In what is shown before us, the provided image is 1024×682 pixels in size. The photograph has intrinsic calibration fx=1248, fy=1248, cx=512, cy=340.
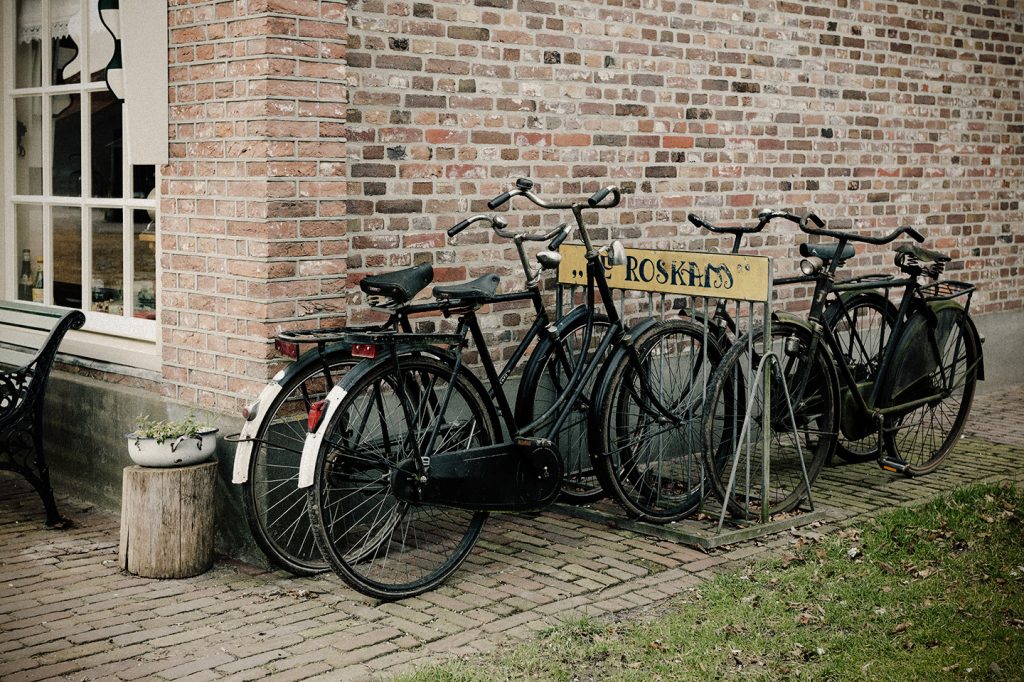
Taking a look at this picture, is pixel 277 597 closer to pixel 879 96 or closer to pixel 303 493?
pixel 303 493

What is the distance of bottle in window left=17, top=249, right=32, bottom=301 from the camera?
698cm

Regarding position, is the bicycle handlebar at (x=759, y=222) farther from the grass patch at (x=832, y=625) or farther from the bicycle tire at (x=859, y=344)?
the grass patch at (x=832, y=625)

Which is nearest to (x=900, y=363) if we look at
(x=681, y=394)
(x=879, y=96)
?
(x=681, y=394)

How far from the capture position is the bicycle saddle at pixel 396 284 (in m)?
4.94

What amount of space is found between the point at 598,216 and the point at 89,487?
9.82 feet

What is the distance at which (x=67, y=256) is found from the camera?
6.68 m

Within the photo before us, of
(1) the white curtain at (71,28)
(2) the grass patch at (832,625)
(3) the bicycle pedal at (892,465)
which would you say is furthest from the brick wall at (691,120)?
(2) the grass patch at (832,625)

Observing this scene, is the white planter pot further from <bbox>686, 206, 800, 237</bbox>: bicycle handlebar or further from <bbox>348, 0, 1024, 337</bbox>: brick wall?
<bbox>686, 206, 800, 237</bbox>: bicycle handlebar

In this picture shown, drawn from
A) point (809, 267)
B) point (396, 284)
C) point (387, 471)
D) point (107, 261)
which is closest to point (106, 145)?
point (107, 261)

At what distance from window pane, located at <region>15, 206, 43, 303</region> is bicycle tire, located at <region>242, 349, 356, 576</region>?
2459mm

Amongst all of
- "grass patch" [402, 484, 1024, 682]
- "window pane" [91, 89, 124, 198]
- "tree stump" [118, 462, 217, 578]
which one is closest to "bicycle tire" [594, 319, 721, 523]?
"grass patch" [402, 484, 1024, 682]

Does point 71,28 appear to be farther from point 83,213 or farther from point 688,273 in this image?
point 688,273

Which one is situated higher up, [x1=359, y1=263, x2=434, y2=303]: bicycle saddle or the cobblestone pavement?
[x1=359, y1=263, x2=434, y2=303]: bicycle saddle

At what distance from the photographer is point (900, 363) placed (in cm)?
679
